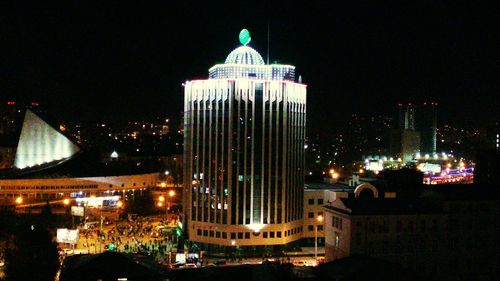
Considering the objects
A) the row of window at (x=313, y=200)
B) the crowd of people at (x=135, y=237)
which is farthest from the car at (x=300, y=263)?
the crowd of people at (x=135, y=237)

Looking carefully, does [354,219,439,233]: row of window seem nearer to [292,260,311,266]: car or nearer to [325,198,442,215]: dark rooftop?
[325,198,442,215]: dark rooftop

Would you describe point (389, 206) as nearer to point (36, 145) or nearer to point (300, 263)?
point (300, 263)

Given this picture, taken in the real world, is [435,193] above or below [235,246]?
above

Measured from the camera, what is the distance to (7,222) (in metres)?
64.5

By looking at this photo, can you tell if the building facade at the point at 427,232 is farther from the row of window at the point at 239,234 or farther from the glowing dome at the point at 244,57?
the glowing dome at the point at 244,57

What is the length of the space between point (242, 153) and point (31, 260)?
2501cm

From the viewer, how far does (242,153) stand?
199 ft

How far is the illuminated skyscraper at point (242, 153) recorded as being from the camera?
6053cm

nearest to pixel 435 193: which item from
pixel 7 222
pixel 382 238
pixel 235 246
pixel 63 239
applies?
pixel 382 238

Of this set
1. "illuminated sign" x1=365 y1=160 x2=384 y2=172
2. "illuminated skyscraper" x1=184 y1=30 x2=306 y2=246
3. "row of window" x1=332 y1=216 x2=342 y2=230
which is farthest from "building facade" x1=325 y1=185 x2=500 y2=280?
"illuminated sign" x1=365 y1=160 x2=384 y2=172

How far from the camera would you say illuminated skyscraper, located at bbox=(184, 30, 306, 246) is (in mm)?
60531

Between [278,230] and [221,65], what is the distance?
1731 cm

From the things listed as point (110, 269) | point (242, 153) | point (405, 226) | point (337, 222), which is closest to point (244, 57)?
point (242, 153)

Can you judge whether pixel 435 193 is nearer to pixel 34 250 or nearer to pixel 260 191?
pixel 260 191
